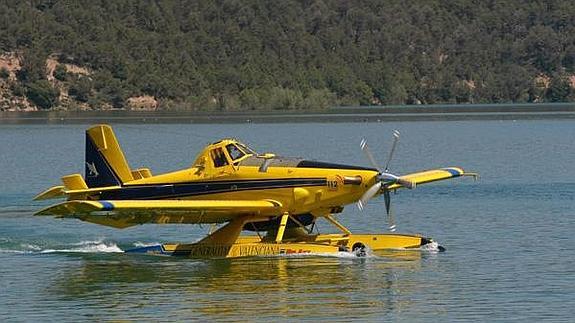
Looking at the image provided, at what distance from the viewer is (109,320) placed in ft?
74.4

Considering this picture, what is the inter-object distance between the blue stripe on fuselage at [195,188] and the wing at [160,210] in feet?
1.25

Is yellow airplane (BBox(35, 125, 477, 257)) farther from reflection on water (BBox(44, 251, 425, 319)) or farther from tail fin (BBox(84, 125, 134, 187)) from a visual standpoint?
reflection on water (BBox(44, 251, 425, 319))

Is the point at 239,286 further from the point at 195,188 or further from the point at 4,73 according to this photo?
the point at 4,73

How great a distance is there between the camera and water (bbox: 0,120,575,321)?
23.5 metres

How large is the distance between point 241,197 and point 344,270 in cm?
295

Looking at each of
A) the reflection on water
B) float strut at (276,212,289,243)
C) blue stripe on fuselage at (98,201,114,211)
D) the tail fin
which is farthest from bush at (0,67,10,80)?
blue stripe on fuselage at (98,201,114,211)

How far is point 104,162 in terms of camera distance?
31141 mm

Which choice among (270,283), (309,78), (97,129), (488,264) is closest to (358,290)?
(270,283)

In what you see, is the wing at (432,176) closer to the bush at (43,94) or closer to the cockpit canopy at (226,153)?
the cockpit canopy at (226,153)

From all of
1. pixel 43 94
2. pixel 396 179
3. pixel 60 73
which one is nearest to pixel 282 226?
pixel 396 179

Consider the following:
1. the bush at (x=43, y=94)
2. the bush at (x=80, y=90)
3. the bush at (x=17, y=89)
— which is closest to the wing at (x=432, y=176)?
the bush at (x=43, y=94)

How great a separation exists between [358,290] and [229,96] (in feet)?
462

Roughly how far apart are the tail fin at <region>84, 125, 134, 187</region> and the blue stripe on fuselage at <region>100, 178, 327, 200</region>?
37cm

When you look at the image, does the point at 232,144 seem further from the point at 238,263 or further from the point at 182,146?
the point at 182,146
